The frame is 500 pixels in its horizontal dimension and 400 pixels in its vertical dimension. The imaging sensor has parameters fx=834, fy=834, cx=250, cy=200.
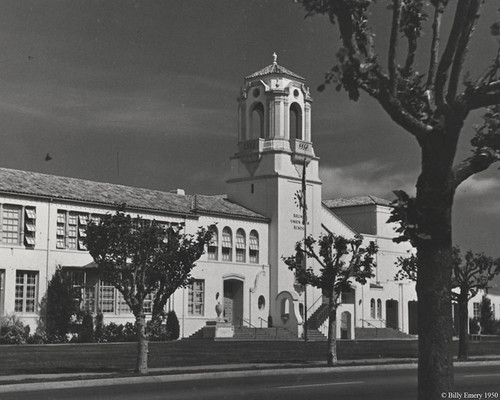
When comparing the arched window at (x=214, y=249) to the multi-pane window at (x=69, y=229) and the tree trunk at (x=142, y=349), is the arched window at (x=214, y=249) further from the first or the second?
the tree trunk at (x=142, y=349)

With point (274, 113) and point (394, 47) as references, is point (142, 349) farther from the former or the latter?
point (274, 113)

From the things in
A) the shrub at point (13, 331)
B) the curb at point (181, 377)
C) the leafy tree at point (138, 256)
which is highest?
the leafy tree at point (138, 256)

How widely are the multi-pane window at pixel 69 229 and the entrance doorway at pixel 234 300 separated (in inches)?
535

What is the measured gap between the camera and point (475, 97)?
895cm

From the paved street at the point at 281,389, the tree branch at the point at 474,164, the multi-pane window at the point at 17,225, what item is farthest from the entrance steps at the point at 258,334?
the tree branch at the point at 474,164

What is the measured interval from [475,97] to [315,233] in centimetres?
5530

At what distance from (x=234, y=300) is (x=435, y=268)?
51057 mm

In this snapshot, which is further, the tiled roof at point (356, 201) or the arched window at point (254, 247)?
the tiled roof at point (356, 201)

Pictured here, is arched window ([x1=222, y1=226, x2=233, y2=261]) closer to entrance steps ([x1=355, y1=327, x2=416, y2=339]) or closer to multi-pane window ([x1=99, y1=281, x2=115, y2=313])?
multi-pane window ([x1=99, y1=281, x2=115, y2=313])

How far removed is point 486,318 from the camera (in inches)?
3174

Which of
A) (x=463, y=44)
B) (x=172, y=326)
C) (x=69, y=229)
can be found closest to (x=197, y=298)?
(x=172, y=326)

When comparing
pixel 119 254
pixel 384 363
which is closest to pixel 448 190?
pixel 119 254

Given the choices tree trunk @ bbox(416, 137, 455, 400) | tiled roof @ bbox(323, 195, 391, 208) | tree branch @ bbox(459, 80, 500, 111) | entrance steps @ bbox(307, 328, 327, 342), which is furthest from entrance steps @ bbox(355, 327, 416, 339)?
tree branch @ bbox(459, 80, 500, 111)

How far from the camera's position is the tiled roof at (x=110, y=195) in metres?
47.1
